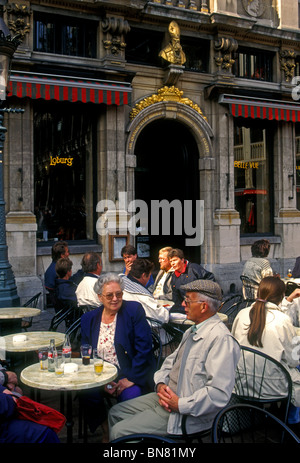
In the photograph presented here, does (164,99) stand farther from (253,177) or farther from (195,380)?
(195,380)

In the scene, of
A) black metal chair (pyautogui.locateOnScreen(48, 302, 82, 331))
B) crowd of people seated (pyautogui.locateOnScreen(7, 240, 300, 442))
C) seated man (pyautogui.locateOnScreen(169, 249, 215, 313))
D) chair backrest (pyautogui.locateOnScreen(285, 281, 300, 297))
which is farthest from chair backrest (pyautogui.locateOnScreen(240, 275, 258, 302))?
black metal chair (pyautogui.locateOnScreen(48, 302, 82, 331))

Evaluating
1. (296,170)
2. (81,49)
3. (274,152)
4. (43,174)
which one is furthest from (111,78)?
(296,170)

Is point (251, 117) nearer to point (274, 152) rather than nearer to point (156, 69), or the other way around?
point (274, 152)

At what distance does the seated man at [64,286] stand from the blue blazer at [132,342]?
1938mm

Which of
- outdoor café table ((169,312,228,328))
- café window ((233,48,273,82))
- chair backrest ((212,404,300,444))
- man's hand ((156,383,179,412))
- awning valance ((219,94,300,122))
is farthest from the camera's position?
café window ((233,48,273,82))

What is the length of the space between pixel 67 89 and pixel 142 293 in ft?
19.9

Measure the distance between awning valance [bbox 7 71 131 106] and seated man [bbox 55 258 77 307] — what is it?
4645 millimetres

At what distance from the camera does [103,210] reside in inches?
427

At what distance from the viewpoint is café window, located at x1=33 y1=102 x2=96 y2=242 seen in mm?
10547

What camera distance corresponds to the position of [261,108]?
12.0 meters

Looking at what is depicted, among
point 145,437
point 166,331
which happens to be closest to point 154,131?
point 166,331

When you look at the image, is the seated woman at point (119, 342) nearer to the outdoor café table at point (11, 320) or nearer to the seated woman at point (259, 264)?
the outdoor café table at point (11, 320)

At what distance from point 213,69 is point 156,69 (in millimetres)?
1617

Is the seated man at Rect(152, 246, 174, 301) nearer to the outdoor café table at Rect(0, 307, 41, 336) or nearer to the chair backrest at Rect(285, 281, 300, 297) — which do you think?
the outdoor café table at Rect(0, 307, 41, 336)
